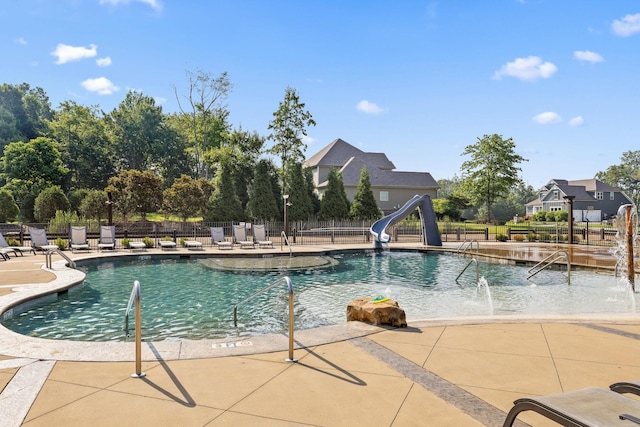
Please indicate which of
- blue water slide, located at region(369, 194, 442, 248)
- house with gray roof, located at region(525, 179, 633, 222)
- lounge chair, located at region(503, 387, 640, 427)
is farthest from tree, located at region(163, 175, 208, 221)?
house with gray roof, located at region(525, 179, 633, 222)

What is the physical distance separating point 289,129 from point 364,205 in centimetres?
972

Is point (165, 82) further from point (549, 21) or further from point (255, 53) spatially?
point (549, 21)

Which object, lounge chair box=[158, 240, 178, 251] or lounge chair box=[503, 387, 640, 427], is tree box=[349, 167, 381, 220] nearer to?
lounge chair box=[158, 240, 178, 251]

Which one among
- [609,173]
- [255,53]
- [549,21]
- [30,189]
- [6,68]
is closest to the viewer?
[549,21]

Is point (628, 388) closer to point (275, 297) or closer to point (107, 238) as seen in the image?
point (275, 297)

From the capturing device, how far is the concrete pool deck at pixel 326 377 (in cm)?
331

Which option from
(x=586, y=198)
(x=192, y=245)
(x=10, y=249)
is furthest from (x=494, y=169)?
(x=10, y=249)

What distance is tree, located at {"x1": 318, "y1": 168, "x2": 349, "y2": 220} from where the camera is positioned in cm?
3662

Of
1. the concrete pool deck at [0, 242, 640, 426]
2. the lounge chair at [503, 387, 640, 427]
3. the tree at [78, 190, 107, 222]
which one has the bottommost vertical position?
the concrete pool deck at [0, 242, 640, 426]

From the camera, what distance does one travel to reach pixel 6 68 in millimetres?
45094

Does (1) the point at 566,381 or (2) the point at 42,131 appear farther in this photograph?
(2) the point at 42,131

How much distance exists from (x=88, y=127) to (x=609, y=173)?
95873 mm

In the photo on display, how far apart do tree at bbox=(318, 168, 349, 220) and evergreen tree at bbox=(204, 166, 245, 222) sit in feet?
23.9

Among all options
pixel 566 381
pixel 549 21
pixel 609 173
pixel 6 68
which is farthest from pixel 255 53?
pixel 609 173
